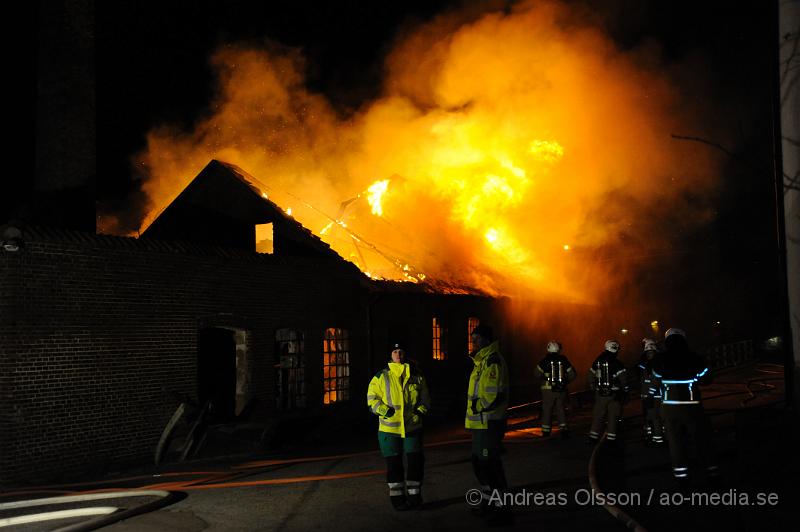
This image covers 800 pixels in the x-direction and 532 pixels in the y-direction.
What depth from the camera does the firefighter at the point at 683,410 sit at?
770cm

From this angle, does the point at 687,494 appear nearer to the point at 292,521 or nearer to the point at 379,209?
the point at 292,521

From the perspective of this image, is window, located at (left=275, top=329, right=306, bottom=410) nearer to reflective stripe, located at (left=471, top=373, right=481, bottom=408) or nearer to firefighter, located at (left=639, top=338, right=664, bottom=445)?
firefighter, located at (left=639, top=338, right=664, bottom=445)

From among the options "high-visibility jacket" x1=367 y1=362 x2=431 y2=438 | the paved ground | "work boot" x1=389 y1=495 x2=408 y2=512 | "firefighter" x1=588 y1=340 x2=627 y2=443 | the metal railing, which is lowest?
the metal railing

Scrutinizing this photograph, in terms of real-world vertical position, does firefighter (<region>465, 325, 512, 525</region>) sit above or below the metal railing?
above

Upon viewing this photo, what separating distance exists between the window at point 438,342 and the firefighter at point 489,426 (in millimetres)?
13989

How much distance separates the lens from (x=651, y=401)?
1141cm

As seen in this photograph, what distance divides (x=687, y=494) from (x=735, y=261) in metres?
44.8

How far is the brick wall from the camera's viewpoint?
1029 centimetres

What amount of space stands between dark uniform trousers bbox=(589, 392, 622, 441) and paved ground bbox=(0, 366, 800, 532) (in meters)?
0.33

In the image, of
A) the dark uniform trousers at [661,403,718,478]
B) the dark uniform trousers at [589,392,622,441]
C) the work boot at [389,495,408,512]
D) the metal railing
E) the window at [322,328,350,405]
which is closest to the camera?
the work boot at [389,495,408,512]

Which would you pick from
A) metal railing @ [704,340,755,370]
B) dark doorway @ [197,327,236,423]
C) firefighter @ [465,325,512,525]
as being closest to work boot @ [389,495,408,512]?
A: firefighter @ [465,325,512,525]

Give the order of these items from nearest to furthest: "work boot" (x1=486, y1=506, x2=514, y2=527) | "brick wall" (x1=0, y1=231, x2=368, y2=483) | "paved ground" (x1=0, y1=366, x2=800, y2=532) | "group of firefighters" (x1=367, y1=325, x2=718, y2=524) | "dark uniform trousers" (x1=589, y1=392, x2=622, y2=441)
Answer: "work boot" (x1=486, y1=506, x2=514, y2=527) → "paved ground" (x1=0, y1=366, x2=800, y2=532) → "group of firefighters" (x1=367, y1=325, x2=718, y2=524) → "brick wall" (x1=0, y1=231, x2=368, y2=483) → "dark uniform trousers" (x1=589, y1=392, x2=622, y2=441)

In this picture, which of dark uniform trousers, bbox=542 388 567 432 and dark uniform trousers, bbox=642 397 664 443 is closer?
dark uniform trousers, bbox=642 397 664 443

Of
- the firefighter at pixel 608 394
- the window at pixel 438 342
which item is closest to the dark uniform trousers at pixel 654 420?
the firefighter at pixel 608 394
